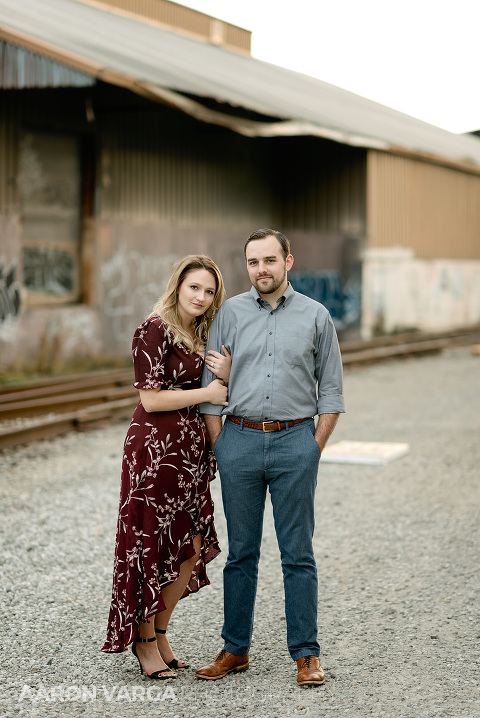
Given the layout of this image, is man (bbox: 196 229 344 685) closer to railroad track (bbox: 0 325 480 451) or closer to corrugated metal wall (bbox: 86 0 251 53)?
railroad track (bbox: 0 325 480 451)

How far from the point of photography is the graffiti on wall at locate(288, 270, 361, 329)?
2050 cm

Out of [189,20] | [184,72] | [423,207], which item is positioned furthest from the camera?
[189,20]

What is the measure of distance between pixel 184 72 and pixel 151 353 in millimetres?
13820

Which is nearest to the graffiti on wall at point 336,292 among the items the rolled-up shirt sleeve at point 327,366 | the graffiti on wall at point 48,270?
the graffiti on wall at point 48,270

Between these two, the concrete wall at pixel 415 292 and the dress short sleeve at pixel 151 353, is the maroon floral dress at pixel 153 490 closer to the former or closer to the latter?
the dress short sleeve at pixel 151 353

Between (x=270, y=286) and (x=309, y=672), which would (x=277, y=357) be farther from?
(x=309, y=672)

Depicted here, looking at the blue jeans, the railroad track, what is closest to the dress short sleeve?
the blue jeans

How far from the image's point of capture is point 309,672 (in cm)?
387

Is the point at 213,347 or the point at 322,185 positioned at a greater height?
the point at 322,185

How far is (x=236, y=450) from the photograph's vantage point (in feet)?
12.7

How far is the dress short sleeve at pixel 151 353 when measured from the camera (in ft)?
12.5

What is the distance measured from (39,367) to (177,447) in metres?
10.6

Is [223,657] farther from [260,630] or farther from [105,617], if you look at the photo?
[105,617]

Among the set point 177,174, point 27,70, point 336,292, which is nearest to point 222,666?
point 27,70
